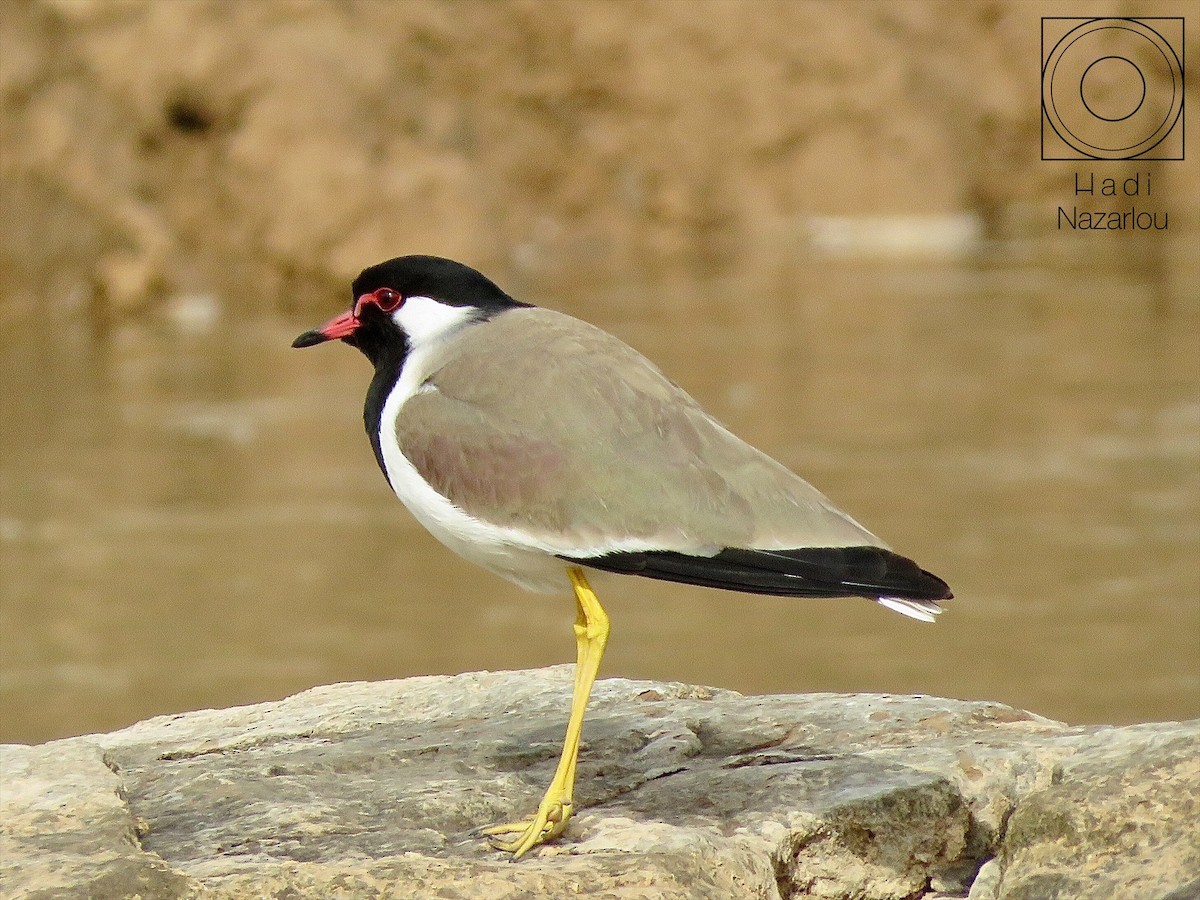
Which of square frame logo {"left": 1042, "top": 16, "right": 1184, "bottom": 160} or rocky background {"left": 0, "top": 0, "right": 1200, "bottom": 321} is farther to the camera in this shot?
square frame logo {"left": 1042, "top": 16, "right": 1184, "bottom": 160}

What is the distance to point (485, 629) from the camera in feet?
24.0

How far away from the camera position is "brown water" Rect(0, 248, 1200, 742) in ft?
22.5

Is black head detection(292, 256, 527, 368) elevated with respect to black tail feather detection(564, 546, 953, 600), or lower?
elevated

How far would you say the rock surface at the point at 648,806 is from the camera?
2.85 meters

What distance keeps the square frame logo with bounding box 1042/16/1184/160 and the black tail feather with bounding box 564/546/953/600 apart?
54.6 feet

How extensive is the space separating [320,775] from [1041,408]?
7814 millimetres

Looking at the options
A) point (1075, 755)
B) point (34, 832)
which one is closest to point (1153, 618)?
point (1075, 755)

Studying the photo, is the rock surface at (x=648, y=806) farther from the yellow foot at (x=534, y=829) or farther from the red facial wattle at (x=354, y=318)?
the red facial wattle at (x=354, y=318)

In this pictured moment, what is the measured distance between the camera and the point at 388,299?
3.34m

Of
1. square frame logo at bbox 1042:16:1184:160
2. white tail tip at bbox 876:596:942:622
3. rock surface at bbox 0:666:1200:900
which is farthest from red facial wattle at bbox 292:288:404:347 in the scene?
square frame logo at bbox 1042:16:1184:160

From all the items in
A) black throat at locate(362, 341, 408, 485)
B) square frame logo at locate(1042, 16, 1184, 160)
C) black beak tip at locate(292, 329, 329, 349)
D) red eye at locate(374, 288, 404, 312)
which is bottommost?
black throat at locate(362, 341, 408, 485)

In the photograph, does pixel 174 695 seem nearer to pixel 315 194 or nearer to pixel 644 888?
pixel 644 888

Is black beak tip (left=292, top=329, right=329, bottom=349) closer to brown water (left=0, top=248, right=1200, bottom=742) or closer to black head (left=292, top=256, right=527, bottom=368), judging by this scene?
black head (left=292, top=256, right=527, bottom=368)

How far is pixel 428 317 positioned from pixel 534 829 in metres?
0.96
